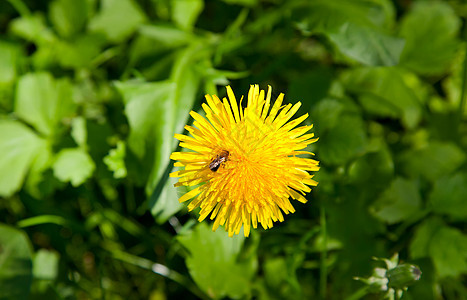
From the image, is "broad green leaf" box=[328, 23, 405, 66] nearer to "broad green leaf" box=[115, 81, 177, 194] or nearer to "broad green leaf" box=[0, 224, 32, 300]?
"broad green leaf" box=[115, 81, 177, 194]

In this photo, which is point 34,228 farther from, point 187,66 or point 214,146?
point 214,146

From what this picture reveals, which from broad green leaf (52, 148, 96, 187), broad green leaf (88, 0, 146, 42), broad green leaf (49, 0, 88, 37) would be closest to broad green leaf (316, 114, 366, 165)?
broad green leaf (52, 148, 96, 187)

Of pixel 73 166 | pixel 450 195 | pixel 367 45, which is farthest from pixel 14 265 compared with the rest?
pixel 450 195

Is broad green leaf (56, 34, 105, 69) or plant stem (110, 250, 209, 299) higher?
broad green leaf (56, 34, 105, 69)

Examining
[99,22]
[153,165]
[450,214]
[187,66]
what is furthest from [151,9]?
[450,214]

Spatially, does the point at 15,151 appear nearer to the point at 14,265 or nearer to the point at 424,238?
the point at 14,265

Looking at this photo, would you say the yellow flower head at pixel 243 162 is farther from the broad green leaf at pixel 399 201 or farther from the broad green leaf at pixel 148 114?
the broad green leaf at pixel 399 201

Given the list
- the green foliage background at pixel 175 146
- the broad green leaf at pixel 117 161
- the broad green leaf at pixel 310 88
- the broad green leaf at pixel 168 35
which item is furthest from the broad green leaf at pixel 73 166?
the broad green leaf at pixel 310 88
